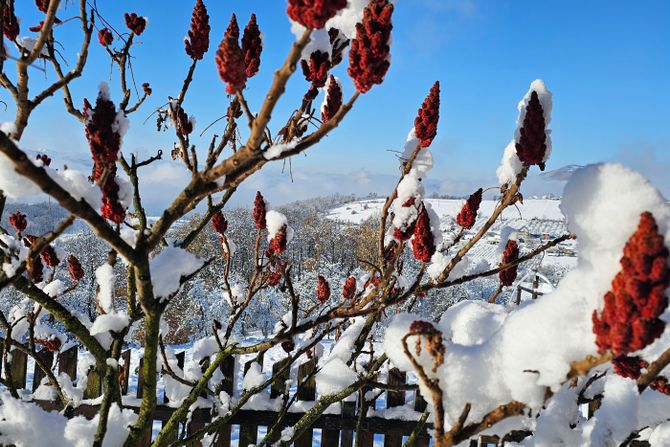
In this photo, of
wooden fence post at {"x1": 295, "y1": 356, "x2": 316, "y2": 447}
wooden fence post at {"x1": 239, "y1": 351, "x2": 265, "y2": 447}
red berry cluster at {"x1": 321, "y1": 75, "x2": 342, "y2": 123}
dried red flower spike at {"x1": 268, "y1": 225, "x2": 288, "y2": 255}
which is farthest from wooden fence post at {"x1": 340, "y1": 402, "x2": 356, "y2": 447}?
red berry cluster at {"x1": 321, "y1": 75, "x2": 342, "y2": 123}

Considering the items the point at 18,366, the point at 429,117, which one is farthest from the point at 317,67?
the point at 18,366

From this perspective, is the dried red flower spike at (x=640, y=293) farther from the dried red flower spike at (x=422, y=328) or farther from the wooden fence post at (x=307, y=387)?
the wooden fence post at (x=307, y=387)

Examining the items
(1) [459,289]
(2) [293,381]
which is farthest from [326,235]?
(2) [293,381]

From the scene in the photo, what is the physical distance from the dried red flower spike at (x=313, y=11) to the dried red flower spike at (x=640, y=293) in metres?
0.46

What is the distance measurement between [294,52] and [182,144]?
1.87ft

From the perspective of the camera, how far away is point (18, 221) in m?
1.74

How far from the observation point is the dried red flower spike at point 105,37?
186 centimetres

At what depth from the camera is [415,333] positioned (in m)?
0.64

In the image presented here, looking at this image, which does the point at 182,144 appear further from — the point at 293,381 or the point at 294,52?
the point at 293,381

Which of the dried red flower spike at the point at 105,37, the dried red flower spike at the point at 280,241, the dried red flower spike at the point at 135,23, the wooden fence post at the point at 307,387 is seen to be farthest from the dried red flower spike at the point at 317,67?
the wooden fence post at the point at 307,387

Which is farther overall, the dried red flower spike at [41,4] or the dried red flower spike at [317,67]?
the dried red flower spike at [41,4]

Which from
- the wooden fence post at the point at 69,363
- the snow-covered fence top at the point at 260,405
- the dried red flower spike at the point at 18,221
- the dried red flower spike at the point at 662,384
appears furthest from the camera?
the wooden fence post at the point at 69,363

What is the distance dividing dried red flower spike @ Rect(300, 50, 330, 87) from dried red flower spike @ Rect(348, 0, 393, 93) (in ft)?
0.78

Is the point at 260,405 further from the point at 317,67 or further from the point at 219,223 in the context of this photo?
the point at 317,67
